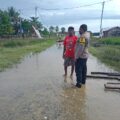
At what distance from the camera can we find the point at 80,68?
31.0 feet

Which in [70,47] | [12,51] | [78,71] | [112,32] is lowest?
[112,32]

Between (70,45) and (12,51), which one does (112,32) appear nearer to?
(12,51)

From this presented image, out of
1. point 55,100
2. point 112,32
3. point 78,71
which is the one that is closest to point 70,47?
point 78,71

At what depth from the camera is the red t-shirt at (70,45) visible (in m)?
10.6

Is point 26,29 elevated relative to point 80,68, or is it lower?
lower

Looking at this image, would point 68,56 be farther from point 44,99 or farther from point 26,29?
point 26,29

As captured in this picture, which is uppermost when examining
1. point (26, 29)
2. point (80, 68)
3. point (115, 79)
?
point (80, 68)

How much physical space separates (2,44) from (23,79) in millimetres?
24922

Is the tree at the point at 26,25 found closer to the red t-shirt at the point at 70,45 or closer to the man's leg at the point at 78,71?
the red t-shirt at the point at 70,45

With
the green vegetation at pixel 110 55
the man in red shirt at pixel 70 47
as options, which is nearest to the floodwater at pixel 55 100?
the man in red shirt at pixel 70 47

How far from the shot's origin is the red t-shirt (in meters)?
10.6

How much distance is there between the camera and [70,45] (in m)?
10.7

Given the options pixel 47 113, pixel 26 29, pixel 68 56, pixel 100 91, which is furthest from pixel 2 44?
pixel 26 29

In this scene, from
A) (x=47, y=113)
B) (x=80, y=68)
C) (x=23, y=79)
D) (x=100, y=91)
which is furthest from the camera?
(x=23, y=79)
